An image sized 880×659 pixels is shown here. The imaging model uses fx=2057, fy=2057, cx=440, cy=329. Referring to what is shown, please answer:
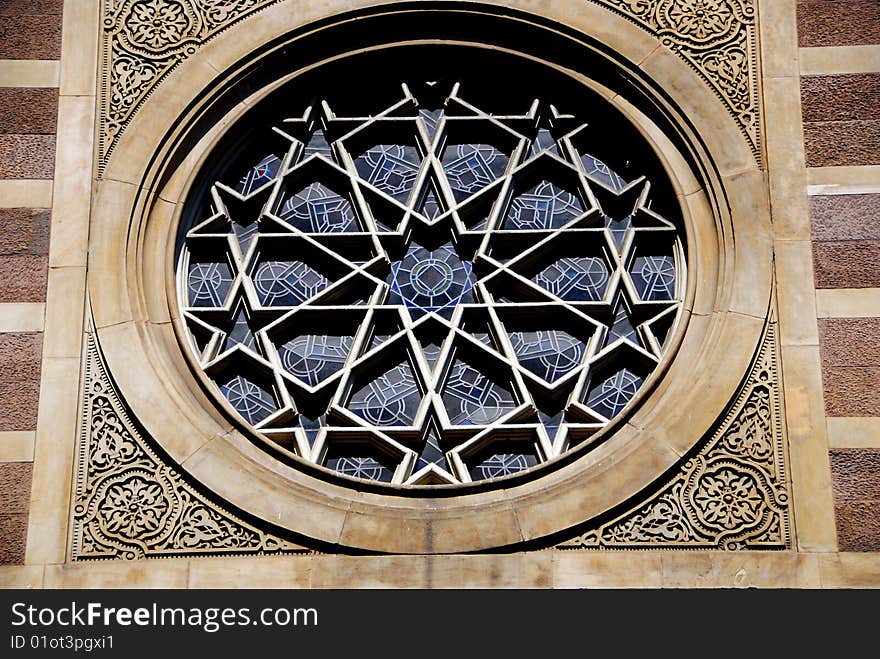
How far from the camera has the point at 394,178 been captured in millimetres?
13672

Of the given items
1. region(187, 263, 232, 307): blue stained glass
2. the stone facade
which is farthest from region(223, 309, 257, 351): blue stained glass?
the stone facade

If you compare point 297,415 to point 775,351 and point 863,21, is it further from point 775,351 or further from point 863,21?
point 863,21

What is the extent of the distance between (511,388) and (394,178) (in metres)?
1.75

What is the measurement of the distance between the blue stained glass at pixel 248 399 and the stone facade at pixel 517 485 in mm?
331

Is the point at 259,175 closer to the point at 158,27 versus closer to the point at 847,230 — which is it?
the point at 158,27

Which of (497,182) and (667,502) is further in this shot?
(497,182)

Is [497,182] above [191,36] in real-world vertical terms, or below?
below

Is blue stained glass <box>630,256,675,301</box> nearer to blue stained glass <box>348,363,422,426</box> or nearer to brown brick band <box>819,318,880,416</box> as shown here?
brown brick band <box>819,318,880,416</box>

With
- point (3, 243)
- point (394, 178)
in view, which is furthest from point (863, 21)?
point (3, 243)

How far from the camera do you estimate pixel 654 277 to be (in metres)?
13.3

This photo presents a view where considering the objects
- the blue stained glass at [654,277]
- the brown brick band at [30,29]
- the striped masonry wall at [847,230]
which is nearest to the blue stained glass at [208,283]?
the brown brick band at [30,29]

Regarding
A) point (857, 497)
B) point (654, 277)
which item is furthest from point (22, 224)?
point (857, 497)

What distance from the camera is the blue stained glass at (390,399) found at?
42.2ft

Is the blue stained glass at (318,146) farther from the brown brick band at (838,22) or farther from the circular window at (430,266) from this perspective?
the brown brick band at (838,22)
